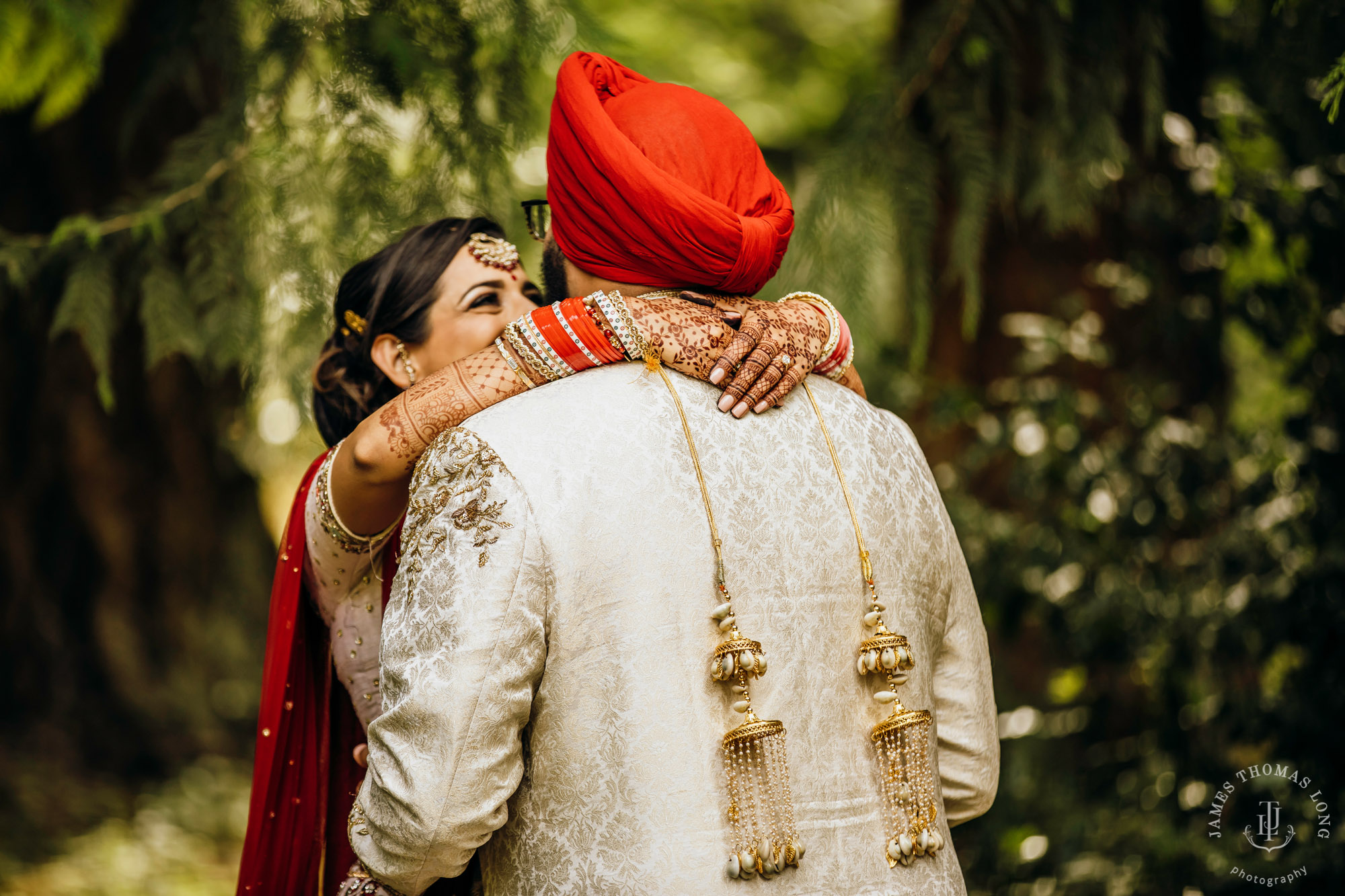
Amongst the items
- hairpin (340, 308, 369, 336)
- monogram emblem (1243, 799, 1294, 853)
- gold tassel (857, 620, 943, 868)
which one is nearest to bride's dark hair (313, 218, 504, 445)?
hairpin (340, 308, 369, 336)

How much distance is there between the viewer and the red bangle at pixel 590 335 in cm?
131

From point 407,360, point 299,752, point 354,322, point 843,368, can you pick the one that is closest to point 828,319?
point 843,368

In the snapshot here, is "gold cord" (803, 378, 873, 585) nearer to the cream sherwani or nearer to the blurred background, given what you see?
the cream sherwani

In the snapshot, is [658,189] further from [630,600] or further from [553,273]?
[630,600]

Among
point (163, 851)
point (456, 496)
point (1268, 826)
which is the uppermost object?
point (456, 496)

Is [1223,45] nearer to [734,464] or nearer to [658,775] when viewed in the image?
[734,464]

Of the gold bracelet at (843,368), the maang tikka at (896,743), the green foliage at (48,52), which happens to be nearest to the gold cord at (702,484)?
the maang tikka at (896,743)

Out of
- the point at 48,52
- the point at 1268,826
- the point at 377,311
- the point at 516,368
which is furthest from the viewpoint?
the point at 1268,826

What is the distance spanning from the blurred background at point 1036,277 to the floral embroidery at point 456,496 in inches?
46.0

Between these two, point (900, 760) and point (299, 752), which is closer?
point (900, 760)

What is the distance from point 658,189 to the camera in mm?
1281

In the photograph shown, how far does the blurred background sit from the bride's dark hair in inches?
16.3

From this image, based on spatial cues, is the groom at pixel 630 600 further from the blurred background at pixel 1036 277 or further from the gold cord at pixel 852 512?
the blurred background at pixel 1036 277

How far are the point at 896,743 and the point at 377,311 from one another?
126 centimetres
